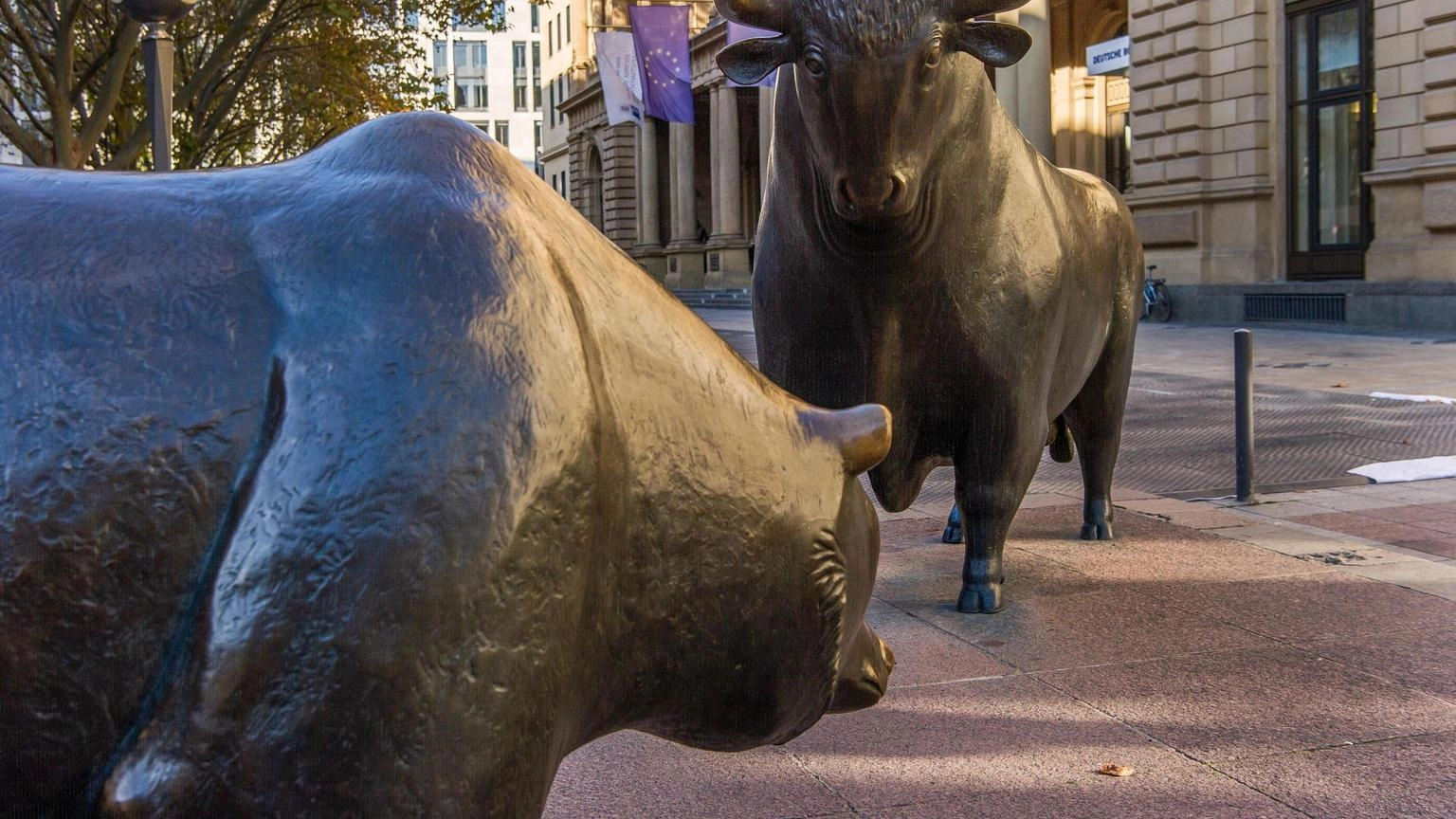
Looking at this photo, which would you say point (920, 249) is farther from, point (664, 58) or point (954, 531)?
point (664, 58)

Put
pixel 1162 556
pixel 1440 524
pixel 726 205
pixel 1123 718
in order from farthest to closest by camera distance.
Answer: pixel 726 205, pixel 1440 524, pixel 1162 556, pixel 1123 718

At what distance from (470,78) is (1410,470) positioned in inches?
4312

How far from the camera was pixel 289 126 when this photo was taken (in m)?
29.7

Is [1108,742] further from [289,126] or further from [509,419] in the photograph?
[289,126]

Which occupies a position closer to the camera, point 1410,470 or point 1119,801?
point 1119,801

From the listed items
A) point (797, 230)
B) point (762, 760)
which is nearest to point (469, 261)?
point (762, 760)

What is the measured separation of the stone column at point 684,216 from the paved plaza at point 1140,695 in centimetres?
4499

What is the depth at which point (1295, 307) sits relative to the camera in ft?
72.5

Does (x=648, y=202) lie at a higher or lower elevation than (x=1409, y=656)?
higher

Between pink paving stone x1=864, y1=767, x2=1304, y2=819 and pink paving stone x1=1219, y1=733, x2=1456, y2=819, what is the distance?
8 cm

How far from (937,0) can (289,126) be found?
27609 millimetres

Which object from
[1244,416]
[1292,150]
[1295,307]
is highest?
[1292,150]

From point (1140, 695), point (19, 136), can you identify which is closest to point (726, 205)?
point (19, 136)

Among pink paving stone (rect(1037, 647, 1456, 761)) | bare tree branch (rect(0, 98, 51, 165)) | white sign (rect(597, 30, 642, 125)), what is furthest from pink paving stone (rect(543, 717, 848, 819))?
white sign (rect(597, 30, 642, 125))
